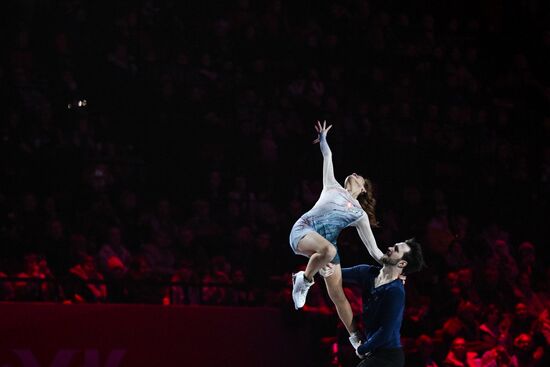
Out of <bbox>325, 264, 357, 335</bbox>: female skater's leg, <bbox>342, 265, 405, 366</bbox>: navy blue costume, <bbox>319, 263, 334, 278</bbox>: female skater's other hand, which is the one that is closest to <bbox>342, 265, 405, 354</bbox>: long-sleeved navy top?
<bbox>342, 265, 405, 366</bbox>: navy blue costume

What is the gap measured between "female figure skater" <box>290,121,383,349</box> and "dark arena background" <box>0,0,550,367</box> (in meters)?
3.28

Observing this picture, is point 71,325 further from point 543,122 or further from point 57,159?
point 543,122

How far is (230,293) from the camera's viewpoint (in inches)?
477

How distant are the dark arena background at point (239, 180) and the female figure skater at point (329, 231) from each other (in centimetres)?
328

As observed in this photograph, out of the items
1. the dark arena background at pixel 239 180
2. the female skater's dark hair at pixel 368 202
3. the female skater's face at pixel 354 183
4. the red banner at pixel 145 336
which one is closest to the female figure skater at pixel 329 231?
the female skater's face at pixel 354 183

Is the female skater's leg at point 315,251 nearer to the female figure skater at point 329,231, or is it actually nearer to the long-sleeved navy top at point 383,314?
the female figure skater at point 329,231

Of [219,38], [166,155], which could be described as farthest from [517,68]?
[166,155]

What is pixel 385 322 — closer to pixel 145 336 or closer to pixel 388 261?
pixel 388 261

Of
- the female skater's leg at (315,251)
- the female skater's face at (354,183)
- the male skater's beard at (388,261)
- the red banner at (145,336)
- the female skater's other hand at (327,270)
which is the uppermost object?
the female skater's face at (354,183)

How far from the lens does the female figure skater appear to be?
830cm

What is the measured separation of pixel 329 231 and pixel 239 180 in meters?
5.09

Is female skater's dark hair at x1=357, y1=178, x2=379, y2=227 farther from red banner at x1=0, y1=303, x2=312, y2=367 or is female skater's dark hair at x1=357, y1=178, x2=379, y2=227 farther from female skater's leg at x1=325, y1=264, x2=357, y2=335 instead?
red banner at x1=0, y1=303, x2=312, y2=367

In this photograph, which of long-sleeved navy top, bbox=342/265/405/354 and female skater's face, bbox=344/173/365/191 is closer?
long-sleeved navy top, bbox=342/265/405/354

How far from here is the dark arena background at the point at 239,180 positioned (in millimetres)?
11664
